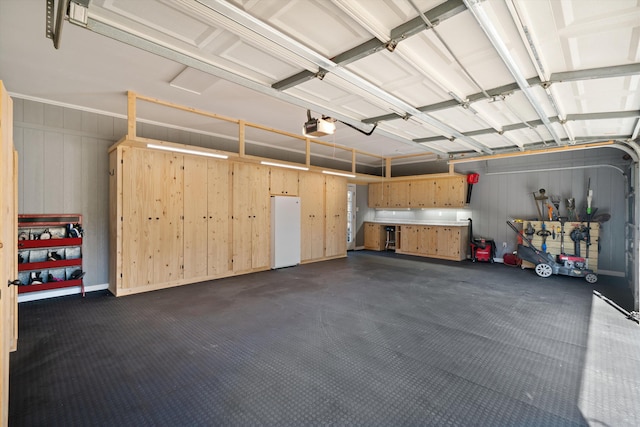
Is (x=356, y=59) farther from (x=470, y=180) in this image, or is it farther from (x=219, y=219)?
(x=470, y=180)

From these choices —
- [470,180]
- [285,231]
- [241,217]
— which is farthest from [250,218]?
[470,180]

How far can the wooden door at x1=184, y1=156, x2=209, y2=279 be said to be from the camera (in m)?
5.59

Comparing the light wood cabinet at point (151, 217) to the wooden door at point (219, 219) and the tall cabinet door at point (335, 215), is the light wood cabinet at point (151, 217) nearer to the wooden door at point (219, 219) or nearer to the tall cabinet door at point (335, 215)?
the wooden door at point (219, 219)

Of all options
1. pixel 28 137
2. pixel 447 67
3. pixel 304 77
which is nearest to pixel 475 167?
pixel 447 67

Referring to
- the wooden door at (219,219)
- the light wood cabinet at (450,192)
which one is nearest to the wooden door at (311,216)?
the wooden door at (219,219)

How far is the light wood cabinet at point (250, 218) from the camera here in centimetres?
635

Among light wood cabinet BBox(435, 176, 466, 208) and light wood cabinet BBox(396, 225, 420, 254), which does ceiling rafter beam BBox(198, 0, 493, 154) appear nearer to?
light wood cabinet BBox(435, 176, 466, 208)

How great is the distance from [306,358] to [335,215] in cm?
595

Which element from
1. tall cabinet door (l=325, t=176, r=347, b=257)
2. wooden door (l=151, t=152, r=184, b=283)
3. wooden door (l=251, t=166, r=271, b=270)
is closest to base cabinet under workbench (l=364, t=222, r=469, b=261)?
tall cabinet door (l=325, t=176, r=347, b=257)

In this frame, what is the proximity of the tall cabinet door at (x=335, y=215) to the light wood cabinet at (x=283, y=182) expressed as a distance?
122cm

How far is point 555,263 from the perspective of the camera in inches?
255

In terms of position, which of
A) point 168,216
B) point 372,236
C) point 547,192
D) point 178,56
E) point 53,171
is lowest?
point 372,236

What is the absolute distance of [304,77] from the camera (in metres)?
3.09

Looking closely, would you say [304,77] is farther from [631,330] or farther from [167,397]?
[631,330]
